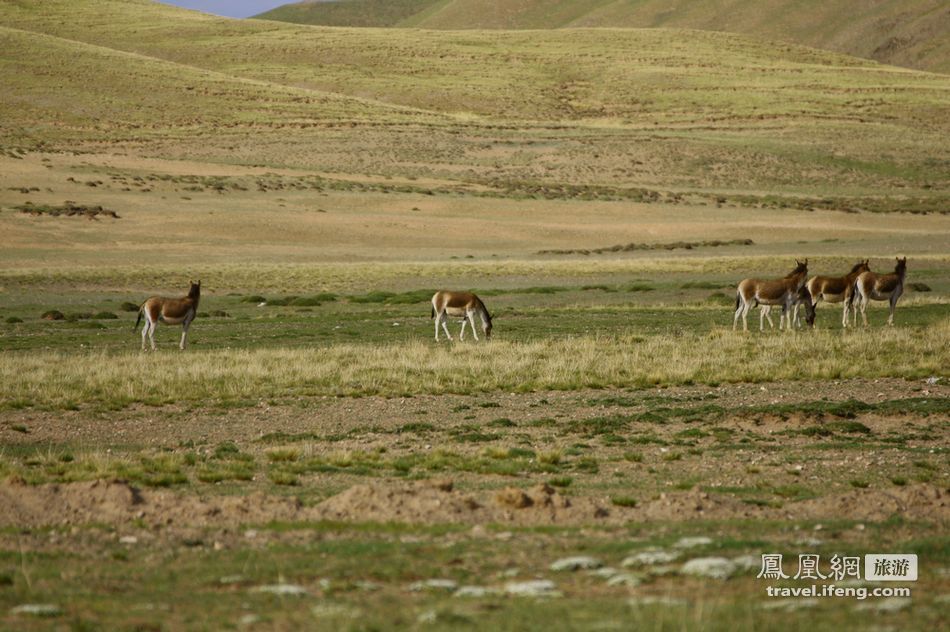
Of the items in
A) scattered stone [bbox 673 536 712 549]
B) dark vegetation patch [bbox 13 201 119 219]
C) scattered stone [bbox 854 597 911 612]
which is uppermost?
dark vegetation patch [bbox 13 201 119 219]

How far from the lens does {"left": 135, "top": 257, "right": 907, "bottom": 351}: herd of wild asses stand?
2986 centimetres

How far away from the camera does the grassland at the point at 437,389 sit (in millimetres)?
10062

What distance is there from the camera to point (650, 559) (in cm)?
1019

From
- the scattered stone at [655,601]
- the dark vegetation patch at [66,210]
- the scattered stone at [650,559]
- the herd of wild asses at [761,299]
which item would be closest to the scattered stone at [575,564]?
the scattered stone at [650,559]

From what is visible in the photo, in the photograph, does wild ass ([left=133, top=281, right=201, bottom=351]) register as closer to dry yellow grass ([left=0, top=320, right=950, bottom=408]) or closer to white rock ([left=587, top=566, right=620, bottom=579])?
dry yellow grass ([left=0, top=320, right=950, bottom=408])

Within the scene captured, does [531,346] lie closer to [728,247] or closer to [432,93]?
[728,247]

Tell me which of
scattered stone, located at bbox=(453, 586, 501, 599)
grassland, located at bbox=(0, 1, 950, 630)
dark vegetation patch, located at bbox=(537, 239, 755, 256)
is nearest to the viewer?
scattered stone, located at bbox=(453, 586, 501, 599)

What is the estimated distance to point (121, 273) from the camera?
5419cm

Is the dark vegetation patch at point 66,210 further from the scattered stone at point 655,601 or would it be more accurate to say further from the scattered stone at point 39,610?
the scattered stone at point 655,601

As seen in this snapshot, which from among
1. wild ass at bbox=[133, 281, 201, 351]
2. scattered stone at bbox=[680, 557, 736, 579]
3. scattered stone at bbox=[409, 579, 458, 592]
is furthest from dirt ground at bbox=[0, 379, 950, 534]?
wild ass at bbox=[133, 281, 201, 351]

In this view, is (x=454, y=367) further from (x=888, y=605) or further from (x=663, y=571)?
(x=888, y=605)

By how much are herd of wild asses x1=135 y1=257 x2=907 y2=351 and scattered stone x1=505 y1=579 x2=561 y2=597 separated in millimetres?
20268

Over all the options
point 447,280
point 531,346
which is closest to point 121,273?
point 447,280

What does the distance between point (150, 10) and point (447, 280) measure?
158798 mm
